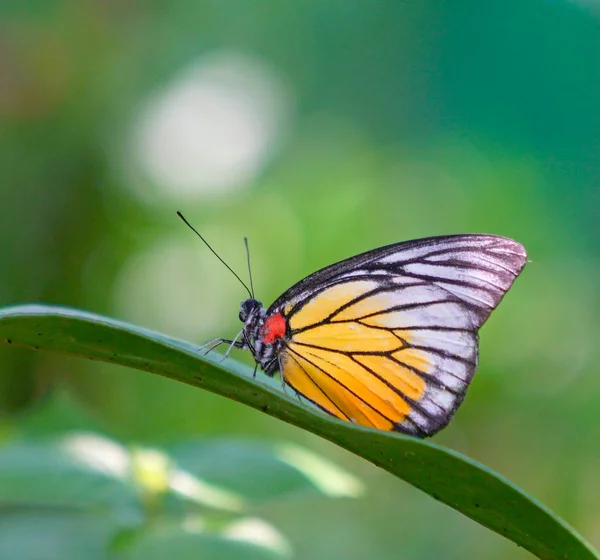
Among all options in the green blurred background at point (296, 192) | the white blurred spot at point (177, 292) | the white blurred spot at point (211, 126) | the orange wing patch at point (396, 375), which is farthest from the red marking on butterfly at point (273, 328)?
the white blurred spot at point (211, 126)

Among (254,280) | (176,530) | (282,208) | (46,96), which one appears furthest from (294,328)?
(46,96)

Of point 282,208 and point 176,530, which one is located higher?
point 282,208

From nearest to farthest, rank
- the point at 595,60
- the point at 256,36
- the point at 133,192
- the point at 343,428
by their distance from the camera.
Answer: the point at 343,428 < the point at 595,60 < the point at 133,192 < the point at 256,36

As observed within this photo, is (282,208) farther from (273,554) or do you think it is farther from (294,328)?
(273,554)

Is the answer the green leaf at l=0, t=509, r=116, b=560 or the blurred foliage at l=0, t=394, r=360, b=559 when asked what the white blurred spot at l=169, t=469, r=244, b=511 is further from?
the green leaf at l=0, t=509, r=116, b=560

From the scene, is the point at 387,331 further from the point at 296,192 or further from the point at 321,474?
the point at 296,192

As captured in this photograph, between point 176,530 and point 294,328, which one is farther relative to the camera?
point 294,328

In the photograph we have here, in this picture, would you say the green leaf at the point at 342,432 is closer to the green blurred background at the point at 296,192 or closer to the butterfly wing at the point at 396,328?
the butterfly wing at the point at 396,328

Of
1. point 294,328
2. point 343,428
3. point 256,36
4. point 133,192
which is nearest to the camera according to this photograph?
point 343,428
